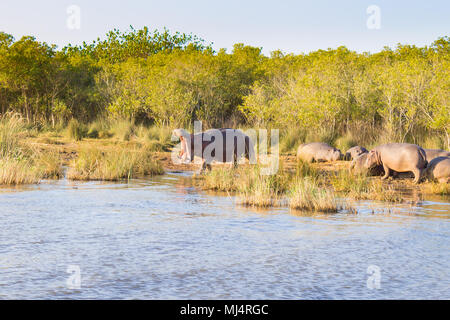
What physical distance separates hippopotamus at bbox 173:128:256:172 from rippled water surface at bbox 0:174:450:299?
3661 millimetres

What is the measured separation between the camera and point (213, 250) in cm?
650

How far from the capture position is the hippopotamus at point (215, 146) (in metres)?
13.6

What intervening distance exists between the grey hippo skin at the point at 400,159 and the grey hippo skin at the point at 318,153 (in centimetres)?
→ 279

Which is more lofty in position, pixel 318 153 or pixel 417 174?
pixel 318 153

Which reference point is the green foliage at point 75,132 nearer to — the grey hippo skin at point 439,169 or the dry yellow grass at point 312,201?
the grey hippo skin at point 439,169

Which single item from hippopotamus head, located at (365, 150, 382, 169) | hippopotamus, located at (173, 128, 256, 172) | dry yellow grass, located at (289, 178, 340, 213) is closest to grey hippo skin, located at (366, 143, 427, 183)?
hippopotamus head, located at (365, 150, 382, 169)

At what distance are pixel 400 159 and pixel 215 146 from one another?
13.4 ft

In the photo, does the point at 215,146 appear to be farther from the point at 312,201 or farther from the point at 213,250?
the point at 213,250

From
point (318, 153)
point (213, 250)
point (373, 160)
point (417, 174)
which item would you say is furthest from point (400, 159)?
point (213, 250)

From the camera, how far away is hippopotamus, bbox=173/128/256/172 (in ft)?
44.6

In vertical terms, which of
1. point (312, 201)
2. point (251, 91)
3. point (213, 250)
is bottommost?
point (213, 250)

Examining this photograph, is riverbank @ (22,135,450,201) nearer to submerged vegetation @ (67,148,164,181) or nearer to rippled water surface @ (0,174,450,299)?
submerged vegetation @ (67,148,164,181)
